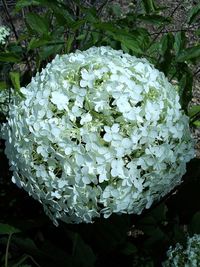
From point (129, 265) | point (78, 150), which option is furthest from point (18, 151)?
point (129, 265)

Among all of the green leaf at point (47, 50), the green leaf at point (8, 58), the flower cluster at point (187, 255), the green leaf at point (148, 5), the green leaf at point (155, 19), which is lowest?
the flower cluster at point (187, 255)

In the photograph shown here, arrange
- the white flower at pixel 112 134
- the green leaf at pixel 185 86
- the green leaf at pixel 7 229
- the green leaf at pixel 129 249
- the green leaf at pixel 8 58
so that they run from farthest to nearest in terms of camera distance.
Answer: the green leaf at pixel 129 249 < the green leaf at pixel 7 229 < the green leaf at pixel 185 86 < the green leaf at pixel 8 58 < the white flower at pixel 112 134

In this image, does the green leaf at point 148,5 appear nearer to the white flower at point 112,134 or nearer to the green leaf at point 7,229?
the white flower at point 112,134

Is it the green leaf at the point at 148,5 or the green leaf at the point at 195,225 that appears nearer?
the green leaf at the point at 148,5

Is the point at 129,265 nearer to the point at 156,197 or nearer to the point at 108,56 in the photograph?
the point at 156,197

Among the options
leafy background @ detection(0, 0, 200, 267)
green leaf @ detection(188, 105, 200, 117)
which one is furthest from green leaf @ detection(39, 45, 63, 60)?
green leaf @ detection(188, 105, 200, 117)

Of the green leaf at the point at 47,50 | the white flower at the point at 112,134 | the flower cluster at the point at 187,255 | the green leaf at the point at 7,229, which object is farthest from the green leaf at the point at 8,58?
the flower cluster at the point at 187,255

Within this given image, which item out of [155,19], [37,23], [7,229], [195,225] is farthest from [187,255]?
[37,23]
